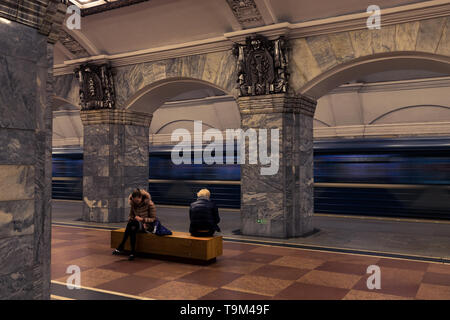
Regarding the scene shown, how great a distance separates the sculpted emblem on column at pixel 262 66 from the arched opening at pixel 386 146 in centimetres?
375

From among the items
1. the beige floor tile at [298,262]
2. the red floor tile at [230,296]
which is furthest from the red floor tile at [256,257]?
the red floor tile at [230,296]

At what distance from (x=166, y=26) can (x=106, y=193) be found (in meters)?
4.42

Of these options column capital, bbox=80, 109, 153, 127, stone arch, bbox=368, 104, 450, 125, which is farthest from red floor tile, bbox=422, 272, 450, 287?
column capital, bbox=80, 109, 153, 127

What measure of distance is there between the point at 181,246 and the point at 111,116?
5379mm

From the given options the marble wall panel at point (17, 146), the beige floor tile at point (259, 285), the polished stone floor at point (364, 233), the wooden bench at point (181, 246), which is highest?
the marble wall panel at point (17, 146)

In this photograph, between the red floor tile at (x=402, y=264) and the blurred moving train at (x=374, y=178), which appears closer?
the red floor tile at (x=402, y=264)

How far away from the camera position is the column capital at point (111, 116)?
1016 centimetres

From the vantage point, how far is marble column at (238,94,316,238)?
8023 mm

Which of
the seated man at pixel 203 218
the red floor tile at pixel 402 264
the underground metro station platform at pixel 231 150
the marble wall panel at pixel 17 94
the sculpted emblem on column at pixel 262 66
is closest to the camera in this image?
the marble wall panel at pixel 17 94

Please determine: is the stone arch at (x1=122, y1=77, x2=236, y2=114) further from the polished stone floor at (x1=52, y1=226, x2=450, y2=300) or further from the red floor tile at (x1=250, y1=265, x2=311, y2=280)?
the red floor tile at (x1=250, y1=265, x2=311, y2=280)

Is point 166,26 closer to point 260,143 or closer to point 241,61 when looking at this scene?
point 241,61

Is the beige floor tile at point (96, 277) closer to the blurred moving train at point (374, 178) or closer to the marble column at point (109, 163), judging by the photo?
the marble column at point (109, 163)

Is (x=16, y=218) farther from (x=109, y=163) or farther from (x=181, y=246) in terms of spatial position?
(x=109, y=163)

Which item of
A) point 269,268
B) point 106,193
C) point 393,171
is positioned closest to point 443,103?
point 393,171
